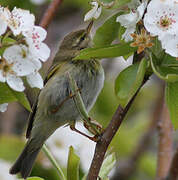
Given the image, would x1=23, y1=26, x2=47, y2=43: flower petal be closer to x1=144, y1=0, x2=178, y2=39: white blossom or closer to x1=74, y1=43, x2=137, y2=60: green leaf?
x1=74, y1=43, x2=137, y2=60: green leaf

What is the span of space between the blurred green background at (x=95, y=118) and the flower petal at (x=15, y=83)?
1.50 feet

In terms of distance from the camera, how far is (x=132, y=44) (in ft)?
4.68

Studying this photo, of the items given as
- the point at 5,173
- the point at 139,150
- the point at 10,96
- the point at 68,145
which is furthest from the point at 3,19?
the point at 139,150

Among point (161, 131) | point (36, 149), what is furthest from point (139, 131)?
point (36, 149)

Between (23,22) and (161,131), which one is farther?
(161,131)

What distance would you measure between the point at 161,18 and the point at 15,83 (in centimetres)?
46

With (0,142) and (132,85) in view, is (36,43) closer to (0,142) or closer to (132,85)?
(132,85)

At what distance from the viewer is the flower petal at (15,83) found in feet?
4.60

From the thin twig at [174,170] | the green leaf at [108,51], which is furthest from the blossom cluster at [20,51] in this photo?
the thin twig at [174,170]

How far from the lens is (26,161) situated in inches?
93.1

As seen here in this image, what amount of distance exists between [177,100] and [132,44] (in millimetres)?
222

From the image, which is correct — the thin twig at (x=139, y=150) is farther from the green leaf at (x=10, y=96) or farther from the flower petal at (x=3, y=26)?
the flower petal at (x=3, y=26)

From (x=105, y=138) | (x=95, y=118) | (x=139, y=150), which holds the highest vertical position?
(x=105, y=138)

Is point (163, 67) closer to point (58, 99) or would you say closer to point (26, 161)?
point (58, 99)
